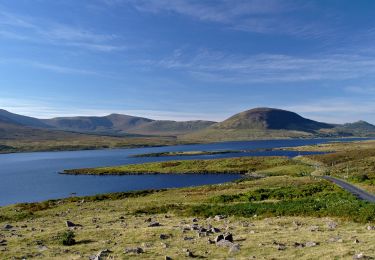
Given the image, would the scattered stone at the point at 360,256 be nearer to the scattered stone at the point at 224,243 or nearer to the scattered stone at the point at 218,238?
the scattered stone at the point at 224,243

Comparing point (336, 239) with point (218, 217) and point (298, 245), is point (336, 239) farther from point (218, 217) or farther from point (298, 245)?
point (218, 217)

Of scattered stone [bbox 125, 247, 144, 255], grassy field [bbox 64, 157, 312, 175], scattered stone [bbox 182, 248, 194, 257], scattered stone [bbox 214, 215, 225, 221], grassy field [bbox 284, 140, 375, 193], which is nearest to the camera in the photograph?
scattered stone [bbox 182, 248, 194, 257]

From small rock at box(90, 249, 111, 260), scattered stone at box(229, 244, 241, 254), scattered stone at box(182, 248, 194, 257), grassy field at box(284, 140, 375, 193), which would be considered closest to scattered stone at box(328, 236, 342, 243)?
scattered stone at box(229, 244, 241, 254)

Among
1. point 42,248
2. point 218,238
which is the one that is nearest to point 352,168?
point 218,238

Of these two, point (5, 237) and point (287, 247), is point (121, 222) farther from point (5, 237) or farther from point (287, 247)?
point (287, 247)

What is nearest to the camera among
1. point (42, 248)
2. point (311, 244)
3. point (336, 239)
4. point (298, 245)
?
point (311, 244)

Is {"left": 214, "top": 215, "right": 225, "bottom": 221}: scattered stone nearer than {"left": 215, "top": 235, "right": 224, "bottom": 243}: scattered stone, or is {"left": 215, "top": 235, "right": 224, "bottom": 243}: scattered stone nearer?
{"left": 215, "top": 235, "right": 224, "bottom": 243}: scattered stone

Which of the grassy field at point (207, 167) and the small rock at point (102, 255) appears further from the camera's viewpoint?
the grassy field at point (207, 167)

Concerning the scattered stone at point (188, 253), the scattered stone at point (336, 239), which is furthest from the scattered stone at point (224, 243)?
the scattered stone at point (336, 239)

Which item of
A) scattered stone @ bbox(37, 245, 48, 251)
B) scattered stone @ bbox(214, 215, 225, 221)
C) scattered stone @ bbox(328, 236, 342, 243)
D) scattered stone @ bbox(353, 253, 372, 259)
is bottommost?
scattered stone @ bbox(214, 215, 225, 221)

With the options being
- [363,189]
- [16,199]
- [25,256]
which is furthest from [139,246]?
[16,199]

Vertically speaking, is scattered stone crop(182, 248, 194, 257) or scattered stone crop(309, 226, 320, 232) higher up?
scattered stone crop(182, 248, 194, 257)

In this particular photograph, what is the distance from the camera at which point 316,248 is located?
21.2 m

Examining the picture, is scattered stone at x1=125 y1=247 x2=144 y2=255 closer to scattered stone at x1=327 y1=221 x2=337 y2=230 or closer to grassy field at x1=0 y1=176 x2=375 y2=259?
grassy field at x1=0 y1=176 x2=375 y2=259
